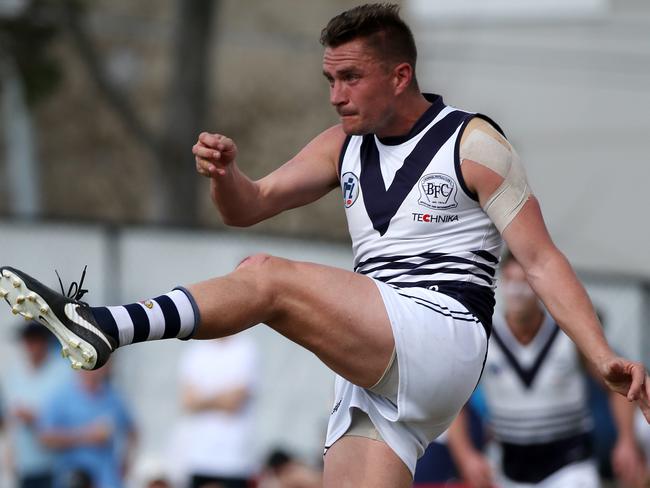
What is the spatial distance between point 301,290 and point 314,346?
0.26 metres

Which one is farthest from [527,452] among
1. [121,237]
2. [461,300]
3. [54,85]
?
[54,85]

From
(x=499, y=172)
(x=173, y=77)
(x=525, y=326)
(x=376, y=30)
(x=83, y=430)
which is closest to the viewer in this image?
(x=499, y=172)

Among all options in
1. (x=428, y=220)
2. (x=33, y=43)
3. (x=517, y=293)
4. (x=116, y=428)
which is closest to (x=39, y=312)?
(x=428, y=220)

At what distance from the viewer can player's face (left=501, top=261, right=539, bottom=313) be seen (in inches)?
325

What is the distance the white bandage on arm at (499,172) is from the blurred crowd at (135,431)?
14.8 ft

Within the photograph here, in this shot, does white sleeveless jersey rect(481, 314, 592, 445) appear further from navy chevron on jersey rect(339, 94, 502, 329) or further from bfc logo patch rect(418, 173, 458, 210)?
bfc logo patch rect(418, 173, 458, 210)

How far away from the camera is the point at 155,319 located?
4.86 metres

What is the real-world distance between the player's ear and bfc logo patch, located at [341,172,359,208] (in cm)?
39

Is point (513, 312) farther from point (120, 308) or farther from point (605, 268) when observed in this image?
point (605, 268)

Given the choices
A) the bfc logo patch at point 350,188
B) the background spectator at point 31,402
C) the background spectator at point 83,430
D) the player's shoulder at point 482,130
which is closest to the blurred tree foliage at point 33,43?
the background spectator at point 31,402

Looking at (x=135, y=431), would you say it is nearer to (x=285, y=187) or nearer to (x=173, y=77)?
(x=285, y=187)

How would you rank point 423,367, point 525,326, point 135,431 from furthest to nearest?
point 135,431 < point 525,326 < point 423,367

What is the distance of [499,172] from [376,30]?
744mm

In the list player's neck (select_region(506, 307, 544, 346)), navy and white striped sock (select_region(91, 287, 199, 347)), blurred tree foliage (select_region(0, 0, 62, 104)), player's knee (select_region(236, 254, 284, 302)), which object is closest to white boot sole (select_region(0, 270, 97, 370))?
navy and white striped sock (select_region(91, 287, 199, 347))
